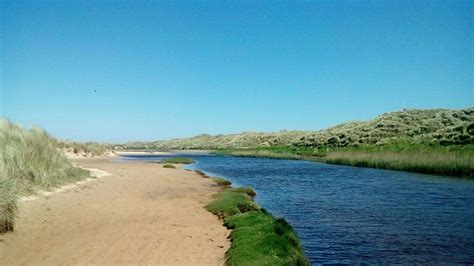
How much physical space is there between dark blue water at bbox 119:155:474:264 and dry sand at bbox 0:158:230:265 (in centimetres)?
345

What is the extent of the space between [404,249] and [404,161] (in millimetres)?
30263

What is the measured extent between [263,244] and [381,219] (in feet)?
27.0

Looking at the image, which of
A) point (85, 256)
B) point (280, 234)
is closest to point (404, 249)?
point (280, 234)

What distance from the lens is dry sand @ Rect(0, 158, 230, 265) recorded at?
1005 cm

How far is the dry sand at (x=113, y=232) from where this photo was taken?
10.0 metres

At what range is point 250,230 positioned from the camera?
39.9 feet

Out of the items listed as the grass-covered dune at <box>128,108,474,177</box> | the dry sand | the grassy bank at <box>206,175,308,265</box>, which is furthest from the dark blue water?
the grass-covered dune at <box>128,108,474,177</box>

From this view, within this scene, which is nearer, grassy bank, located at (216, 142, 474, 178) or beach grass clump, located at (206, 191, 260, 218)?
beach grass clump, located at (206, 191, 260, 218)

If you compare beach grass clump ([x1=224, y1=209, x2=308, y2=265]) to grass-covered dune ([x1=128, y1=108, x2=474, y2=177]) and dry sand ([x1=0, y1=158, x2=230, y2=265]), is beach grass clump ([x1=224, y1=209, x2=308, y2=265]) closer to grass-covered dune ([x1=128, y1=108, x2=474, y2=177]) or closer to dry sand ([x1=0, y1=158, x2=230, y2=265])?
dry sand ([x1=0, y1=158, x2=230, y2=265])

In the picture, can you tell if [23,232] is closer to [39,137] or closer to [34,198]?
[34,198]

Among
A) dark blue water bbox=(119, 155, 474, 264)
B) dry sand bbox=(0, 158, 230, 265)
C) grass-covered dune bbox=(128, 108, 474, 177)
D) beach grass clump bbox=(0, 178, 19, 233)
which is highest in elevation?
grass-covered dune bbox=(128, 108, 474, 177)

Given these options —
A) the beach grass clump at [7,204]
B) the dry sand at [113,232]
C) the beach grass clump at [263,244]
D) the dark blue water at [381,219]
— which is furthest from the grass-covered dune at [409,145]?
the beach grass clump at [7,204]

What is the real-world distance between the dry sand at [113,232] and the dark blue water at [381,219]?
3.45 metres

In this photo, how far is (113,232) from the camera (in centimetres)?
1255
